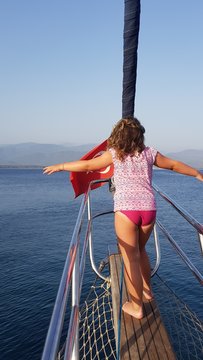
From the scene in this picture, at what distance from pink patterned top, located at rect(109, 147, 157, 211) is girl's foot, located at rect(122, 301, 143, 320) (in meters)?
1.13

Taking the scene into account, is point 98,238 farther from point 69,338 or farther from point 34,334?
point 69,338

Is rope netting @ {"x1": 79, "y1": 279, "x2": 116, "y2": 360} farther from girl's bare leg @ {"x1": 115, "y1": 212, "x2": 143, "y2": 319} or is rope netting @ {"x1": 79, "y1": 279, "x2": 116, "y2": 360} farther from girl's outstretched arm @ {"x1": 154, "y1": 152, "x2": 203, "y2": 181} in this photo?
girl's outstretched arm @ {"x1": 154, "y1": 152, "x2": 203, "y2": 181}

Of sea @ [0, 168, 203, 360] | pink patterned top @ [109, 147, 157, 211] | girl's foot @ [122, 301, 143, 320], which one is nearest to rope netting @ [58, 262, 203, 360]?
sea @ [0, 168, 203, 360]

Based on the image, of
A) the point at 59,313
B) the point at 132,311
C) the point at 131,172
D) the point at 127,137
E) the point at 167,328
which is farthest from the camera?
the point at 167,328

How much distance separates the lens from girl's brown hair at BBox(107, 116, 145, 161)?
268 cm

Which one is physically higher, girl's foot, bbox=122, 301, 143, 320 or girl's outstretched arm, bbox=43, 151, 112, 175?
girl's outstretched arm, bbox=43, 151, 112, 175

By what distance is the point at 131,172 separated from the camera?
279 centimetres

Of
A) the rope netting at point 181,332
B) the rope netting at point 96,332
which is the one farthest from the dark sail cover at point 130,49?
the rope netting at point 181,332

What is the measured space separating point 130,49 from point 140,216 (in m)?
2.04

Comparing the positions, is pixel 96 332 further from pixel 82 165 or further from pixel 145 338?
pixel 82 165

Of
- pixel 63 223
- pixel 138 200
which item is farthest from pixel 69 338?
pixel 63 223

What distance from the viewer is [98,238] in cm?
2489

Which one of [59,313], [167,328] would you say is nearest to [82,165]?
[59,313]

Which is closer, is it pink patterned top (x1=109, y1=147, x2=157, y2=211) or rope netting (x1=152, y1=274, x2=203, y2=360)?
pink patterned top (x1=109, y1=147, x2=157, y2=211)
